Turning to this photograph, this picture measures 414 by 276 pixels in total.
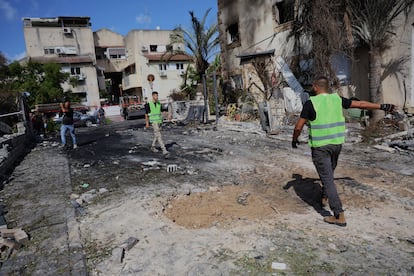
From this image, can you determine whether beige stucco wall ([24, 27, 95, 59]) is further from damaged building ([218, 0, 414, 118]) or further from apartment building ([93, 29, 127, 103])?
damaged building ([218, 0, 414, 118])

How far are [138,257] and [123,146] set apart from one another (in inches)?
306

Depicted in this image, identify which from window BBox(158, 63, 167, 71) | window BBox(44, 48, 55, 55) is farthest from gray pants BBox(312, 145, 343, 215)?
window BBox(44, 48, 55, 55)

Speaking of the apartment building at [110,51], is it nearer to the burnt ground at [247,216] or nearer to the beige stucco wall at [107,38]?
the beige stucco wall at [107,38]

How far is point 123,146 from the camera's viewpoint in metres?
10.4

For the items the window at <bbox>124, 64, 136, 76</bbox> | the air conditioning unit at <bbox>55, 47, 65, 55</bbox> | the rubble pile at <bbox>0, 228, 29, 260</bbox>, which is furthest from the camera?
the window at <bbox>124, 64, 136, 76</bbox>

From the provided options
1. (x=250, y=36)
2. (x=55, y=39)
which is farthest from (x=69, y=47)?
(x=250, y=36)

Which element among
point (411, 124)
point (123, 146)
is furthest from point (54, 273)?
point (411, 124)

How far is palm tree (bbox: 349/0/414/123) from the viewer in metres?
8.50

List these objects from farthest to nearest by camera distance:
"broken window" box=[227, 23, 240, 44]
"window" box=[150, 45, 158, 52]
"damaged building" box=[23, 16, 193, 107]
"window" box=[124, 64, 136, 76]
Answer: "window" box=[150, 45, 158, 52] < "window" box=[124, 64, 136, 76] < "damaged building" box=[23, 16, 193, 107] < "broken window" box=[227, 23, 240, 44]

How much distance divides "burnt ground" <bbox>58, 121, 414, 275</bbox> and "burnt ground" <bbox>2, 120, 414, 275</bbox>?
12 millimetres

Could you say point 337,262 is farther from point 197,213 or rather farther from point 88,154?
point 88,154

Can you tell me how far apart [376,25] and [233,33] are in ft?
31.7

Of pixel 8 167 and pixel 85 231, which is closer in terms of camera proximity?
pixel 85 231

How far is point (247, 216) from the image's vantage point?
3.93 m
